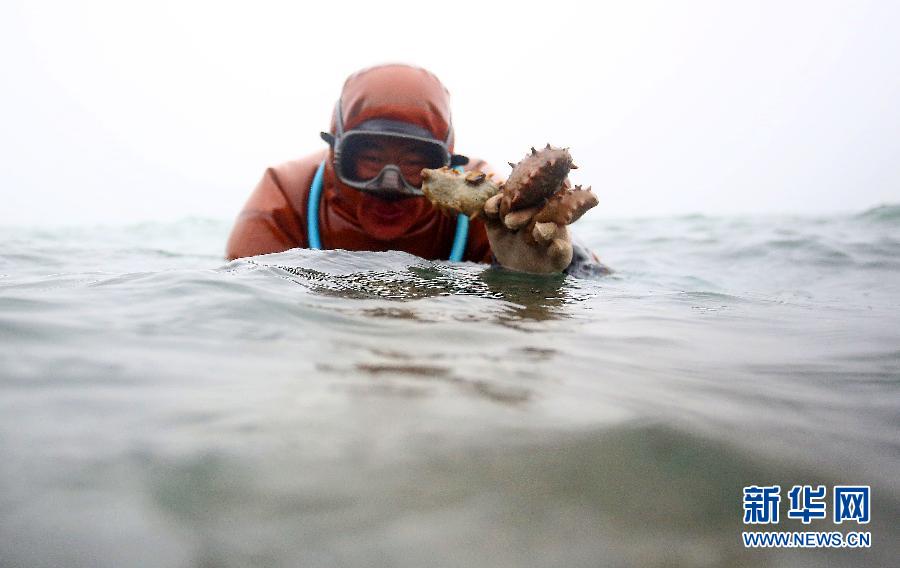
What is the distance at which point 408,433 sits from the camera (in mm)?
758

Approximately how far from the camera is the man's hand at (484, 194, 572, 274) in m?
2.27

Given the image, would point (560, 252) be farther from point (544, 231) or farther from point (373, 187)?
point (373, 187)

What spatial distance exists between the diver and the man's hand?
820mm

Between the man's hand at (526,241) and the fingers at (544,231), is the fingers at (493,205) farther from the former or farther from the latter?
the fingers at (544,231)

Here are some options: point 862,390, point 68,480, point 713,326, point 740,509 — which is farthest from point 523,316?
point 68,480

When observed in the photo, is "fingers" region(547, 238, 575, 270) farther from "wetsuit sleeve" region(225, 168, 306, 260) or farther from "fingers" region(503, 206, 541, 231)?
"wetsuit sleeve" region(225, 168, 306, 260)

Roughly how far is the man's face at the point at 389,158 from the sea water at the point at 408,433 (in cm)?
194

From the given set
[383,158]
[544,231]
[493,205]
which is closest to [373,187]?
[383,158]

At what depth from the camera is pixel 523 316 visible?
1.57 metres

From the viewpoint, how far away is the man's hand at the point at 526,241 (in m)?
2.27

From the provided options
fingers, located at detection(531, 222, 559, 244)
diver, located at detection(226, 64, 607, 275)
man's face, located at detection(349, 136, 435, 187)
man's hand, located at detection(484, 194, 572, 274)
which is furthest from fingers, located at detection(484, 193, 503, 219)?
man's face, located at detection(349, 136, 435, 187)

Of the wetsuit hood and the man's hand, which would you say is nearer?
the man's hand

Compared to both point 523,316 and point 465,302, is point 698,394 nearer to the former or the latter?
point 523,316

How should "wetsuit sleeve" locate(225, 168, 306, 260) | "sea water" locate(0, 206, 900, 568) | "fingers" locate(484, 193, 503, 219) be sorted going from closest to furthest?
"sea water" locate(0, 206, 900, 568) → "fingers" locate(484, 193, 503, 219) → "wetsuit sleeve" locate(225, 168, 306, 260)
